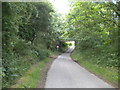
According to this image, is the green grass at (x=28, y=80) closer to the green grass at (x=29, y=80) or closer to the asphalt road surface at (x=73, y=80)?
the green grass at (x=29, y=80)

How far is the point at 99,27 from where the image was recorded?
33.0ft

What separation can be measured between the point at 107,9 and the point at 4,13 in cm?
606

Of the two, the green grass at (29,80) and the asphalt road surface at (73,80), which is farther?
the asphalt road surface at (73,80)

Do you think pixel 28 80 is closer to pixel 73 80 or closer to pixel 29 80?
pixel 29 80

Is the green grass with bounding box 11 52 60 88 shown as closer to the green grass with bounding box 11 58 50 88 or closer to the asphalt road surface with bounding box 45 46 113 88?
the green grass with bounding box 11 58 50 88

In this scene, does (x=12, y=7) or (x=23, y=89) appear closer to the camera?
(x=23, y=89)

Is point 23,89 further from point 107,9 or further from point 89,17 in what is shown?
point 107,9

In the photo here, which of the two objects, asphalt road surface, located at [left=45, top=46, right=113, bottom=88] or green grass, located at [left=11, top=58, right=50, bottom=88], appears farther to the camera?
asphalt road surface, located at [left=45, top=46, right=113, bottom=88]

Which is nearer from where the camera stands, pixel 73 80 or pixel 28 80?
pixel 28 80

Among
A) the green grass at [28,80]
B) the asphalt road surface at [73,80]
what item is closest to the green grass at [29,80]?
the green grass at [28,80]

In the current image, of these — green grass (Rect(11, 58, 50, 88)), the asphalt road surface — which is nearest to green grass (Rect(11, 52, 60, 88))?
green grass (Rect(11, 58, 50, 88))

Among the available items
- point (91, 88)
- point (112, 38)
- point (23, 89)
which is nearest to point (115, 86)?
point (91, 88)

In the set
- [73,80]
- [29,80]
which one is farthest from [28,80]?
[73,80]

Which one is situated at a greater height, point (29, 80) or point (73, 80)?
point (29, 80)
